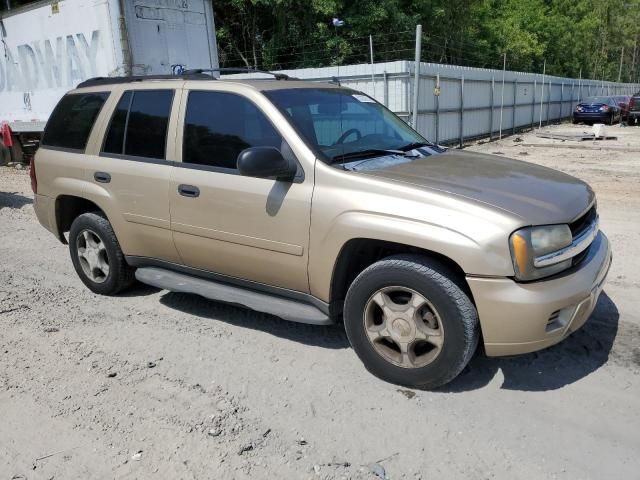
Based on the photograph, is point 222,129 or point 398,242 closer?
point 398,242

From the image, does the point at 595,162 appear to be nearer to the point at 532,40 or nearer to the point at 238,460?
the point at 238,460

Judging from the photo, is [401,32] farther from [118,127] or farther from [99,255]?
[99,255]

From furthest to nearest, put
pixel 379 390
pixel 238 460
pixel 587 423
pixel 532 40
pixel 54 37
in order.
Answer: pixel 532 40
pixel 54 37
pixel 379 390
pixel 587 423
pixel 238 460

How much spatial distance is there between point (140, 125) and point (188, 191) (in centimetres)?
83

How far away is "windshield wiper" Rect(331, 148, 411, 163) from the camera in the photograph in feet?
12.0

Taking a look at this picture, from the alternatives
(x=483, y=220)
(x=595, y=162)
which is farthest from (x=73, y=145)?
(x=595, y=162)

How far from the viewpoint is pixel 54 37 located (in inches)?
435

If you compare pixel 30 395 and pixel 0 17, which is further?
pixel 0 17

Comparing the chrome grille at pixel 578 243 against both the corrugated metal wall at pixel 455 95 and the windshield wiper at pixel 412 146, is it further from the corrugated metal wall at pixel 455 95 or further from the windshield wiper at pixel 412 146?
the corrugated metal wall at pixel 455 95

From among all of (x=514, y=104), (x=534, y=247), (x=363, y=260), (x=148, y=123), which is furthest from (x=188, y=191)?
(x=514, y=104)

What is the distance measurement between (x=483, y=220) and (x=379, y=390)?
1205 mm

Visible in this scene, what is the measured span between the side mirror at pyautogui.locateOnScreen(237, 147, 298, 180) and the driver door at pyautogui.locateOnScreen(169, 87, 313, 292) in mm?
129

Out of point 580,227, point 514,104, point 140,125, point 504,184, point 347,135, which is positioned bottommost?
point 514,104

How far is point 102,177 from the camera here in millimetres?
4645
